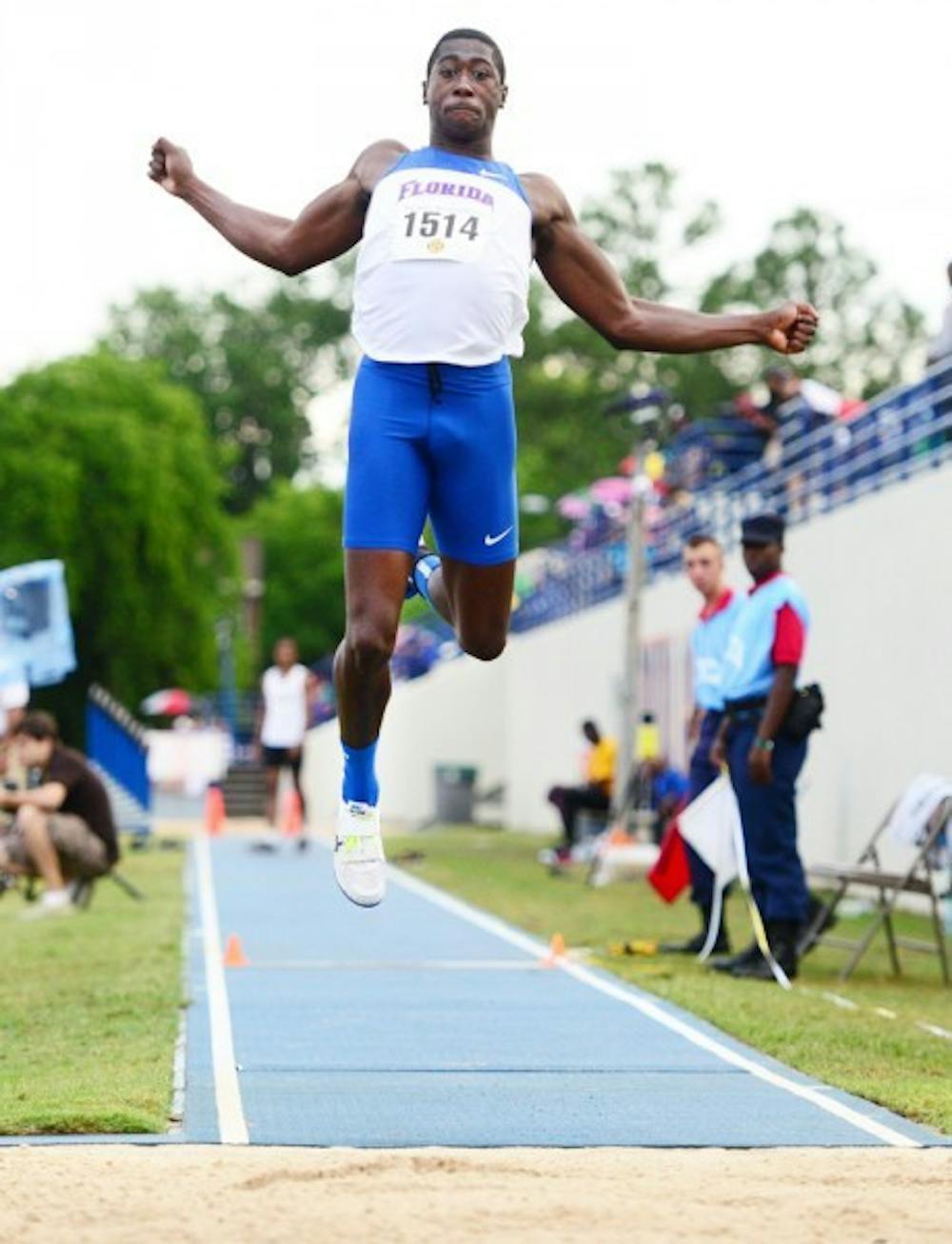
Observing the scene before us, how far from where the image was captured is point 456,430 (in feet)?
23.6

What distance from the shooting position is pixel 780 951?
1228cm

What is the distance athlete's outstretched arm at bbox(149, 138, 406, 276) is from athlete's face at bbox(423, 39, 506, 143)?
0.24m

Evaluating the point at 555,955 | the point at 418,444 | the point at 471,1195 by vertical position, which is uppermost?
the point at 418,444

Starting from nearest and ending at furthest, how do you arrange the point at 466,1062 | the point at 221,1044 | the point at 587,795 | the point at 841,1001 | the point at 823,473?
the point at 466,1062 → the point at 221,1044 → the point at 841,1001 → the point at 823,473 → the point at 587,795

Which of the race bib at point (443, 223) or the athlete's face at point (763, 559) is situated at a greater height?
the race bib at point (443, 223)

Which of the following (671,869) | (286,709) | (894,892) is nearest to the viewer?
(894,892)

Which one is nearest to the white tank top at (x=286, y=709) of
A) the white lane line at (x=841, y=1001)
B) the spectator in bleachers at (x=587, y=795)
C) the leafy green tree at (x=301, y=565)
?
the spectator in bleachers at (x=587, y=795)

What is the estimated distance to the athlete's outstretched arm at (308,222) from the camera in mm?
7438

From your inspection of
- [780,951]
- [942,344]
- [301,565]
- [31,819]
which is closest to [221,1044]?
[780,951]

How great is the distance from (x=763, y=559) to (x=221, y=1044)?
13.8 feet

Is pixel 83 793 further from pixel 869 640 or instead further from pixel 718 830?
pixel 869 640

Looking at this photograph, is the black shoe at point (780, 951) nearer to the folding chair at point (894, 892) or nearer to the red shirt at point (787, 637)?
the folding chair at point (894, 892)

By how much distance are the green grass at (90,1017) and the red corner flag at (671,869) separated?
2489mm

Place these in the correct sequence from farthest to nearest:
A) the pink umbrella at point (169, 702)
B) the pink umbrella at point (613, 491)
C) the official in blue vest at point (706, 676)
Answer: the pink umbrella at point (169, 702)
the pink umbrella at point (613, 491)
the official in blue vest at point (706, 676)
